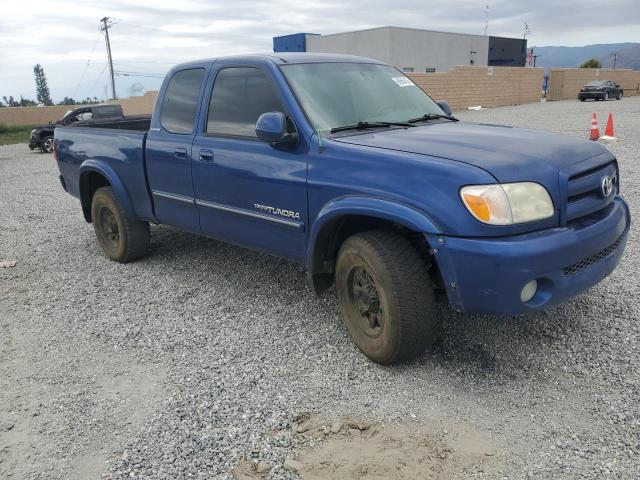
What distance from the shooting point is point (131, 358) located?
3939mm

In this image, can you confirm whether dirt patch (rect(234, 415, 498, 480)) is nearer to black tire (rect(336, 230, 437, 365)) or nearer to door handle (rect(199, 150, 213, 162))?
black tire (rect(336, 230, 437, 365))

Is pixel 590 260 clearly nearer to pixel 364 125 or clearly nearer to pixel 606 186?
pixel 606 186

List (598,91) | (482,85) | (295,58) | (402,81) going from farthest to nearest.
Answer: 1. (598,91)
2. (482,85)
3. (402,81)
4. (295,58)

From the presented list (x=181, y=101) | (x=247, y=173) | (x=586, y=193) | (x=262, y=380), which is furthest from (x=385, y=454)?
(x=181, y=101)

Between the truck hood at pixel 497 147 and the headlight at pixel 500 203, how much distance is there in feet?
0.20

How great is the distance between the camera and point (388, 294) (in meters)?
3.29

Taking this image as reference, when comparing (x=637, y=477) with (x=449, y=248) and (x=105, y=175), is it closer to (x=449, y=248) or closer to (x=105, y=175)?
(x=449, y=248)

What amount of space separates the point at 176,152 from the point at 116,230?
68.2 inches

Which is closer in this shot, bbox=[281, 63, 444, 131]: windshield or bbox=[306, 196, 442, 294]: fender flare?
bbox=[306, 196, 442, 294]: fender flare

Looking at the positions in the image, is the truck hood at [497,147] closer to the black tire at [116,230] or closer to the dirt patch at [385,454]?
the dirt patch at [385,454]

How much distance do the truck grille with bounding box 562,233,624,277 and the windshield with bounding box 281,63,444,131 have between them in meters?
1.65

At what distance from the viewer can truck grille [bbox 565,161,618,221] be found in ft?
10.5

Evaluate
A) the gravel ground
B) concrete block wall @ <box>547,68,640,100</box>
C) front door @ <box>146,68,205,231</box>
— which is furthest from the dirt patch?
concrete block wall @ <box>547,68,640,100</box>

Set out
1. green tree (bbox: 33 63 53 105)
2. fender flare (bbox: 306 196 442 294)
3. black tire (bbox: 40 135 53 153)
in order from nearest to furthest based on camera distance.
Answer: fender flare (bbox: 306 196 442 294) < black tire (bbox: 40 135 53 153) < green tree (bbox: 33 63 53 105)
